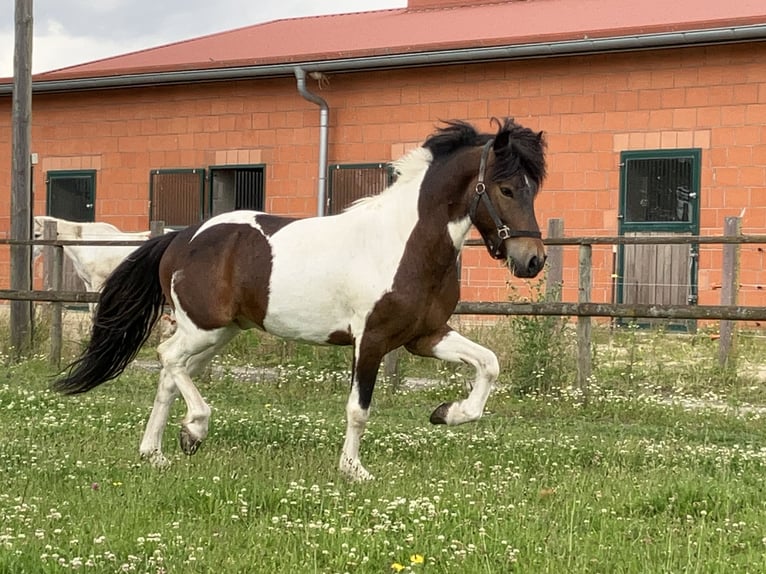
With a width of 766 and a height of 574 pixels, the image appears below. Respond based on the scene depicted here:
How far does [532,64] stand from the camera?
1518 cm

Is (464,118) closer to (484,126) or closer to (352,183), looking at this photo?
(484,126)

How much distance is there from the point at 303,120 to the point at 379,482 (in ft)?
37.7

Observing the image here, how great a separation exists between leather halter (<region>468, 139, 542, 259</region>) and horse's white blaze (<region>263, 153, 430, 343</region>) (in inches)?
16.9

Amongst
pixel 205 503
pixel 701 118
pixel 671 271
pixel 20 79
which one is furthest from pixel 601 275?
pixel 205 503

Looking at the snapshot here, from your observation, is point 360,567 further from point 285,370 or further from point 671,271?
point 671,271

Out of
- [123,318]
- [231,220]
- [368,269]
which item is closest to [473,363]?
[368,269]

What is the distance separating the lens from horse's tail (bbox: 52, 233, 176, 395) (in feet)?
25.3

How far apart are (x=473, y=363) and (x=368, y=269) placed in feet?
2.73

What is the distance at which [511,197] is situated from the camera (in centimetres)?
618

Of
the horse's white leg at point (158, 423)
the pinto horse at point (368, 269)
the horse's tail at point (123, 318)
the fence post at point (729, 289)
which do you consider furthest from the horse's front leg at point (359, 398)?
the fence post at point (729, 289)

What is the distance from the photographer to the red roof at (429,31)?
48.2 feet

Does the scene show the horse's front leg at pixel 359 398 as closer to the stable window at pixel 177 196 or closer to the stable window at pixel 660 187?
the stable window at pixel 660 187

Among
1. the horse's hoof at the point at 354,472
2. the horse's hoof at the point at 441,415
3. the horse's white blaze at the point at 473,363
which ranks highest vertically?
the horse's white blaze at the point at 473,363

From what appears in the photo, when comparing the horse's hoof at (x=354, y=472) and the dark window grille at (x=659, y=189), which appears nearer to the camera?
the horse's hoof at (x=354, y=472)
